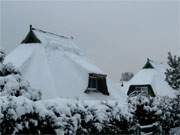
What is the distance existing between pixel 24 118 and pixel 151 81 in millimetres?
36478

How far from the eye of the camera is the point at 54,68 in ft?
85.7

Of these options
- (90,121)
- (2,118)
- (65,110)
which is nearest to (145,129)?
(90,121)

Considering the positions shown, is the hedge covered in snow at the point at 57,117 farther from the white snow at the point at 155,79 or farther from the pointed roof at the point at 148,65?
the pointed roof at the point at 148,65

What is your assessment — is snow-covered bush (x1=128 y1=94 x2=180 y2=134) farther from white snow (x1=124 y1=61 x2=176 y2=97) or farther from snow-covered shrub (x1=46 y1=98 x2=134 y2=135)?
white snow (x1=124 y1=61 x2=176 y2=97)

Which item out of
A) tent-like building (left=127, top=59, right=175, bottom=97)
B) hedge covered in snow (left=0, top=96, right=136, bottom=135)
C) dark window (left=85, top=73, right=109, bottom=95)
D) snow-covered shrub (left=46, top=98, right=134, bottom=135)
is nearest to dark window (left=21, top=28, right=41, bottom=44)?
dark window (left=85, top=73, right=109, bottom=95)

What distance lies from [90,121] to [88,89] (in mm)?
15282

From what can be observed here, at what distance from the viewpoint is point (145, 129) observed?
16656mm

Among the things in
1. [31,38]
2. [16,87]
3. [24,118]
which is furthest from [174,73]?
[24,118]

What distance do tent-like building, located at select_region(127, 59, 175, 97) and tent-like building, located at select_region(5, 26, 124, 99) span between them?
14.0 m

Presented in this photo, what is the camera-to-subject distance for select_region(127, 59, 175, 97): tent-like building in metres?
42.5

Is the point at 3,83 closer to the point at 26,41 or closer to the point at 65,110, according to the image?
the point at 65,110

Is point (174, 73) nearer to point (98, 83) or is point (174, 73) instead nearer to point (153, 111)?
point (98, 83)

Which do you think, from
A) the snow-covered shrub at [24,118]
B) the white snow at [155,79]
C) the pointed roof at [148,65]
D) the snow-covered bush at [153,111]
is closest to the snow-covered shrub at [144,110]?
the snow-covered bush at [153,111]

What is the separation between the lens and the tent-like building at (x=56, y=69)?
24.4m
